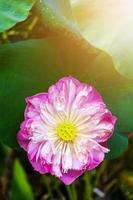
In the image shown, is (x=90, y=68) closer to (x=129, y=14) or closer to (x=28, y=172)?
(x=129, y=14)

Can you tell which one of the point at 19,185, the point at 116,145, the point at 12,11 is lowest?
the point at 19,185

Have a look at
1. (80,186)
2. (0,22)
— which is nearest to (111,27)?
(0,22)

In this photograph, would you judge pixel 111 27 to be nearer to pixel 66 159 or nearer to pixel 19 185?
pixel 66 159

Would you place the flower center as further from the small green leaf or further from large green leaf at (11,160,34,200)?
large green leaf at (11,160,34,200)

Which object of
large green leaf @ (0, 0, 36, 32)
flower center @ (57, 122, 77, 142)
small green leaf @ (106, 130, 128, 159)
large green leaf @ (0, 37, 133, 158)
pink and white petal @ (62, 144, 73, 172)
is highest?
large green leaf @ (0, 0, 36, 32)

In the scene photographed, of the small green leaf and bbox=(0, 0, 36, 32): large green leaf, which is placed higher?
bbox=(0, 0, 36, 32): large green leaf

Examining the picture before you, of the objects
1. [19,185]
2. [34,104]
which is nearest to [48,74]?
[34,104]

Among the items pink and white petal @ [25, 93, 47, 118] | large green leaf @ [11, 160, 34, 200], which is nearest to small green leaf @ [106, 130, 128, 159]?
pink and white petal @ [25, 93, 47, 118]
